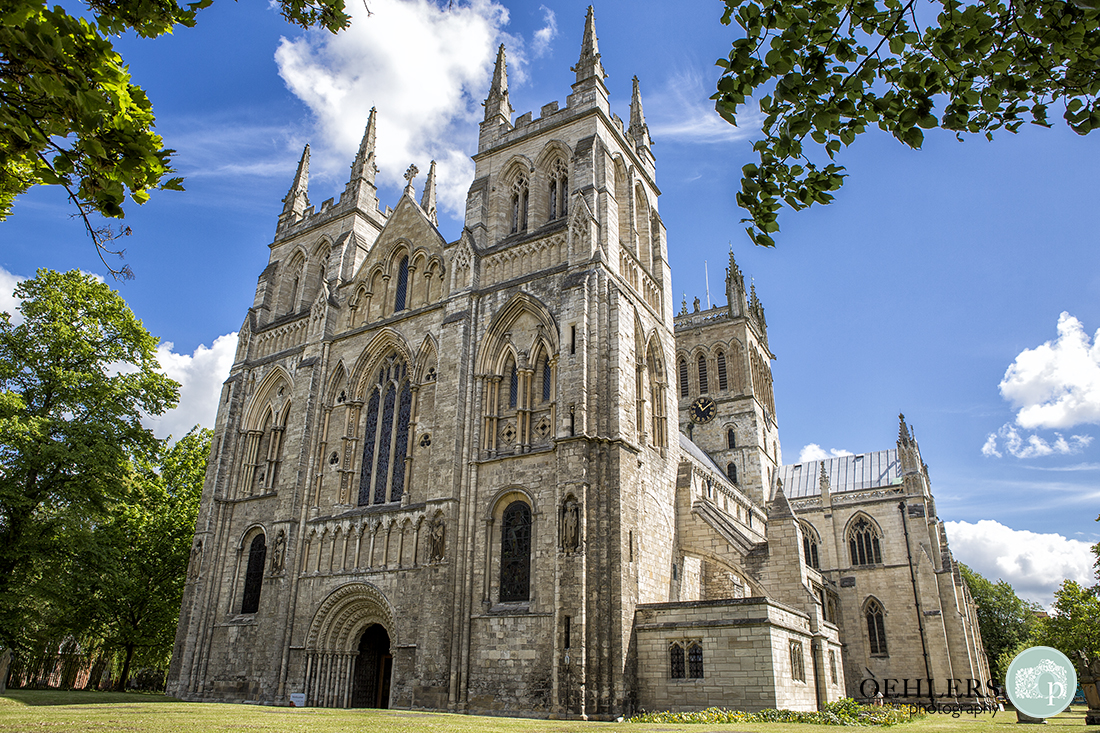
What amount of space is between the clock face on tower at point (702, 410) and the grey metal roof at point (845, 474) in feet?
23.7

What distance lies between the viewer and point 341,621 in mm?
23312

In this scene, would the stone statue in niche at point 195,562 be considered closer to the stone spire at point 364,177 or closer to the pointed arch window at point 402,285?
the pointed arch window at point 402,285

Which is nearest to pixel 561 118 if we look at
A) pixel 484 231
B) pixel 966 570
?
pixel 484 231

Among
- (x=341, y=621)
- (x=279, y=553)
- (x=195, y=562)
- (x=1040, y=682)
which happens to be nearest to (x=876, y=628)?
(x=1040, y=682)

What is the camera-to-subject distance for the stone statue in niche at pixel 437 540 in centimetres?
2116

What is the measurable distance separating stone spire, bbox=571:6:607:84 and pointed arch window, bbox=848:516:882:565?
96.6ft

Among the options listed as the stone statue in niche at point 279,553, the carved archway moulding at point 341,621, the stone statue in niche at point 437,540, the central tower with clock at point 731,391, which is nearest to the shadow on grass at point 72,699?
the carved archway moulding at point 341,621

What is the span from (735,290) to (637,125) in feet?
64.3

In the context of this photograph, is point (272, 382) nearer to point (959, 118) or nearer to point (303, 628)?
point (303, 628)

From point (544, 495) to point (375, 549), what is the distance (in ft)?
21.4

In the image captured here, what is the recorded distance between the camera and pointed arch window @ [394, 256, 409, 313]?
2773 centimetres

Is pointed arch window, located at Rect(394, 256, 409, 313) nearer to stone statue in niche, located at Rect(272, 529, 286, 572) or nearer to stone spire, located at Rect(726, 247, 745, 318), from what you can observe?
stone statue in niche, located at Rect(272, 529, 286, 572)

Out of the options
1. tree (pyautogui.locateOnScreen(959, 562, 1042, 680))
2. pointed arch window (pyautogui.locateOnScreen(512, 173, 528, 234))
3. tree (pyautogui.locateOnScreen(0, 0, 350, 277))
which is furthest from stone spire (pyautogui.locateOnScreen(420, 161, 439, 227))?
tree (pyautogui.locateOnScreen(959, 562, 1042, 680))

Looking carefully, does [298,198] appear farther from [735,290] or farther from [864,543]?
[864,543]
